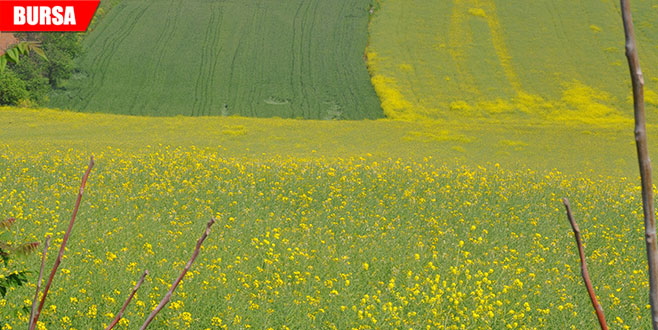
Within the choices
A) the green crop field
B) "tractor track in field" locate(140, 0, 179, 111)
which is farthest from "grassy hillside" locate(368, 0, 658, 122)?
"tractor track in field" locate(140, 0, 179, 111)

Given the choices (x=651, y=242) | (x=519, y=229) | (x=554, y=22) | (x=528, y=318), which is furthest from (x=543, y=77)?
(x=651, y=242)

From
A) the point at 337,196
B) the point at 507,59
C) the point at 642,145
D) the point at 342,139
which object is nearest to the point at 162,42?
the point at 507,59

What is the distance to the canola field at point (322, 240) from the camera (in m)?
6.15

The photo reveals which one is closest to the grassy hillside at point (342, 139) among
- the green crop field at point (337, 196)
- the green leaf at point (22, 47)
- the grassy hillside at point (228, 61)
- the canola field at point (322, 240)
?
the green crop field at point (337, 196)

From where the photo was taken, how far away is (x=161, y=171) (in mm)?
13031

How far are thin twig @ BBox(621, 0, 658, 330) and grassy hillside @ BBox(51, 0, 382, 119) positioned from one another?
3107 centimetres

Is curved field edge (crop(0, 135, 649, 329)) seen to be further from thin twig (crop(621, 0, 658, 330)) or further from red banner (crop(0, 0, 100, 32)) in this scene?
red banner (crop(0, 0, 100, 32))

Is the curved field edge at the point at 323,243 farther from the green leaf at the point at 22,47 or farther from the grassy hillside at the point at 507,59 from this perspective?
the grassy hillside at the point at 507,59

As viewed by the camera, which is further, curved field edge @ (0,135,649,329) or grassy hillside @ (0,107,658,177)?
grassy hillside @ (0,107,658,177)

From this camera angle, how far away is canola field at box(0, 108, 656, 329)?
6148 mm

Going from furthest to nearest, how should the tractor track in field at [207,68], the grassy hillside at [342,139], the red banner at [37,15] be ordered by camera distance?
the tractor track in field at [207,68] < the red banner at [37,15] < the grassy hillside at [342,139]

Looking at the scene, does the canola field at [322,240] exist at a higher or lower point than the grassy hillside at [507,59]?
lower

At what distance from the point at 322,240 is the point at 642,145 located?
7.89m

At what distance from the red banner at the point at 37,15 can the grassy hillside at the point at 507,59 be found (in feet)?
58.5
